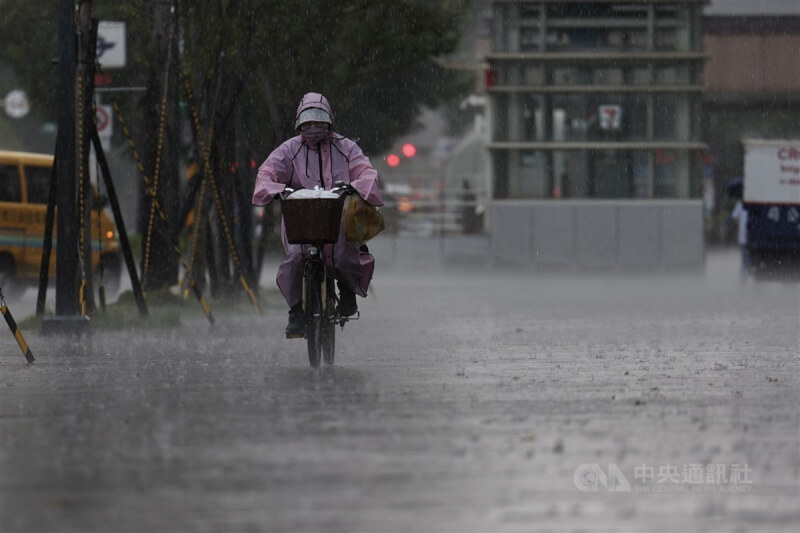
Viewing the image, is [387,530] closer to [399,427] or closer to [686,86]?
[399,427]

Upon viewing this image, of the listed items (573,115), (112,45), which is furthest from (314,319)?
(573,115)

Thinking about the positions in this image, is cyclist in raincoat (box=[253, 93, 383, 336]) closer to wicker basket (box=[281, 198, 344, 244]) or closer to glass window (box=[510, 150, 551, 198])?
wicker basket (box=[281, 198, 344, 244])

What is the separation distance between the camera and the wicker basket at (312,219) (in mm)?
12891

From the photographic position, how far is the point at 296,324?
43.3 feet

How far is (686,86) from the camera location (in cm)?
4988

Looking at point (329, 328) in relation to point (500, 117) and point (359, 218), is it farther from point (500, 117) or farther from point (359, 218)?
point (500, 117)

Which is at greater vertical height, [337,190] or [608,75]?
[337,190]

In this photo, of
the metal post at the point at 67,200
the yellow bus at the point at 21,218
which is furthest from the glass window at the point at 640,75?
the metal post at the point at 67,200

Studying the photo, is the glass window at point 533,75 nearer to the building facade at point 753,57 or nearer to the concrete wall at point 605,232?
the concrete wall at point 605,232

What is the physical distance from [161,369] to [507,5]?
38.6 meters

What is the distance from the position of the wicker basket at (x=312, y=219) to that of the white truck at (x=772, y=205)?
80.4 feet

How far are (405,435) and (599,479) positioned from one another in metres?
1.63

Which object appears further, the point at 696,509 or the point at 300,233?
the point at 300,233

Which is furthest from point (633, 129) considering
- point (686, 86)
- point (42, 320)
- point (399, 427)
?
point (399, 427)
